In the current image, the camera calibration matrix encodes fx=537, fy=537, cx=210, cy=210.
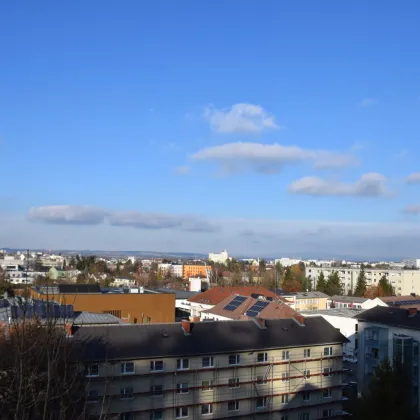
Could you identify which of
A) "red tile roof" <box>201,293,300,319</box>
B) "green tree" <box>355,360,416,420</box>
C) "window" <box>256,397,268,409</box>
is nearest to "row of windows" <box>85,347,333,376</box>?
"window" <box>256,397,268,409</box>

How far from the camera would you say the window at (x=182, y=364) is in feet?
70.3

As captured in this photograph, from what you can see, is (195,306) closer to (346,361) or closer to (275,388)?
(346,361)

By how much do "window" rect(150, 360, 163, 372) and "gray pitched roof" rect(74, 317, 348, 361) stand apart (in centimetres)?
27

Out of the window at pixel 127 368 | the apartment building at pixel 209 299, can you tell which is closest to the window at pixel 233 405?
the window at pixel 127 368

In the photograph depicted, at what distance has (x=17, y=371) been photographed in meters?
6.77

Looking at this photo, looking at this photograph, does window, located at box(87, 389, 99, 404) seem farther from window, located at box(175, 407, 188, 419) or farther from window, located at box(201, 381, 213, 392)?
window, located at box(201, 381, 213, 392)

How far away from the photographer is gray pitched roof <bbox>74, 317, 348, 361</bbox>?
802 inches

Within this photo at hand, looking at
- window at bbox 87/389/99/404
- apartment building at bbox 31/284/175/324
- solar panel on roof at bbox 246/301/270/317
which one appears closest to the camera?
window at bbox 87/389/99/404

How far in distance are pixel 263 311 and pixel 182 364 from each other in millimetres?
13835

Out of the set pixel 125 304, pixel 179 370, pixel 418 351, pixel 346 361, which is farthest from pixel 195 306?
pixel 179 370

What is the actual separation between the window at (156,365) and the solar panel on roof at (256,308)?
14.8 meters

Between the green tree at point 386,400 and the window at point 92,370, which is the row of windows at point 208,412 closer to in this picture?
the window at point 92,370

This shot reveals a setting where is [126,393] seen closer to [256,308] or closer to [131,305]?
[256,308]

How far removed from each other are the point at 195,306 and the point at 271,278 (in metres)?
48.3
